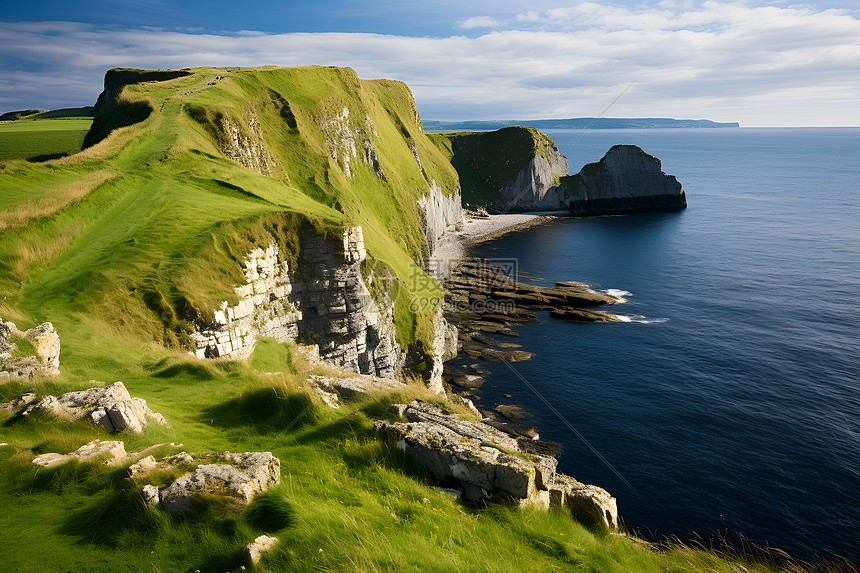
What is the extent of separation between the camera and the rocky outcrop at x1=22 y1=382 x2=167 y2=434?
10.4 m

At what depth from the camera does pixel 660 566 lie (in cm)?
880

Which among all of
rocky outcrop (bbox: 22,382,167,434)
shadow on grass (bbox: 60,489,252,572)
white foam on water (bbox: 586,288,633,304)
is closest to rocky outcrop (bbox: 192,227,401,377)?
rocky outcrop (bbox: 22,382,167,434)

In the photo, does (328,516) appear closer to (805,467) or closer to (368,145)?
(805,467)

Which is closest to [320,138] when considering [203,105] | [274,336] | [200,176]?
[203,105]

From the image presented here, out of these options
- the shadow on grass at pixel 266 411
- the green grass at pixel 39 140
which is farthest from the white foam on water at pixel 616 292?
the green grass at pixel 39 140

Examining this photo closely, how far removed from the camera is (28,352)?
13.3 meters

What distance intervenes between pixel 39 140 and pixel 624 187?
495ft

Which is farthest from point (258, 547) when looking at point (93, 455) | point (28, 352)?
point (28, 352)

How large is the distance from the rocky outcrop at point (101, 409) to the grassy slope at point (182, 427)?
1.05 feet

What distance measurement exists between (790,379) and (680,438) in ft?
59.1

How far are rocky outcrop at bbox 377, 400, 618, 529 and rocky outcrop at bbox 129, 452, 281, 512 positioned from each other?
315cm

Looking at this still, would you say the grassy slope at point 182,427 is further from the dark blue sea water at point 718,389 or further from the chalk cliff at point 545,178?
the chalk cliff at point 545,178

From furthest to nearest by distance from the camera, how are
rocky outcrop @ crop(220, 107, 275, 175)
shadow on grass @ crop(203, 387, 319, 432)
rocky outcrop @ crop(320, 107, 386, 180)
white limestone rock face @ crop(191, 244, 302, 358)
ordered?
rocky outcrop @ crop(320, 107, 386, 180) → rocky outcrop @ crop(220, 107, 275, 175) → white limestone rock face @ crop(191, 244, 302, 358) → shadow on grass @ crop(203, 387, 319, 432)

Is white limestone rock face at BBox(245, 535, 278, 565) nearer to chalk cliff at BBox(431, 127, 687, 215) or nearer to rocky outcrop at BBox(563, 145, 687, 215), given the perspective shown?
rocky outcrop at BBox(563, 145, 687, 215)
